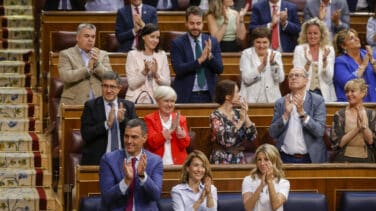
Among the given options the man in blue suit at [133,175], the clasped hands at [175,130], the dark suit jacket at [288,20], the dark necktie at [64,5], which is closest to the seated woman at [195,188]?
the man in blue suit at [133,175]

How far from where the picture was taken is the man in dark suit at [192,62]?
22.2ft

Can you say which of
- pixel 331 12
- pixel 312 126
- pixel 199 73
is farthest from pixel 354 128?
pixel 331 12

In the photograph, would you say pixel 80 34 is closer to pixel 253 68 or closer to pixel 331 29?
pixel 253 68

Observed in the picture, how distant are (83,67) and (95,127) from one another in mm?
828

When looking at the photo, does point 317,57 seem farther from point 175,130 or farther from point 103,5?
point 103,5

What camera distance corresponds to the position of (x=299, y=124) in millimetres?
6020

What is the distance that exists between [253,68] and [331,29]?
131 centimetres

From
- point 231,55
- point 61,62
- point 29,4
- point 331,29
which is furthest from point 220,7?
point 29,4

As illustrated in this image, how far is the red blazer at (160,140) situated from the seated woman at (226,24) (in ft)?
5.69

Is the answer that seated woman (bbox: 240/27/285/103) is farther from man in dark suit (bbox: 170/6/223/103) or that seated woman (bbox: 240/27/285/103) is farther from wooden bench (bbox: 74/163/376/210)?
wooden bench (bbox: 74/163/376/210)

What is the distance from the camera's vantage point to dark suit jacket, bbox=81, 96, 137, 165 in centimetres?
589

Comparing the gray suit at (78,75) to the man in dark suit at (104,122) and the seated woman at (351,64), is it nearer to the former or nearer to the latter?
the man in dark suit at (104,122)

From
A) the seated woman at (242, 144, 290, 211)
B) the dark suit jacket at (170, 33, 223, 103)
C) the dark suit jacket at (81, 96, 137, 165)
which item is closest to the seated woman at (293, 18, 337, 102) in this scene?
the dark suit jacket at (170, 33, 223, 103)

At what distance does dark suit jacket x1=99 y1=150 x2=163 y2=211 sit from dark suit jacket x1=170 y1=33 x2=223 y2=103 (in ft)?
5.23
